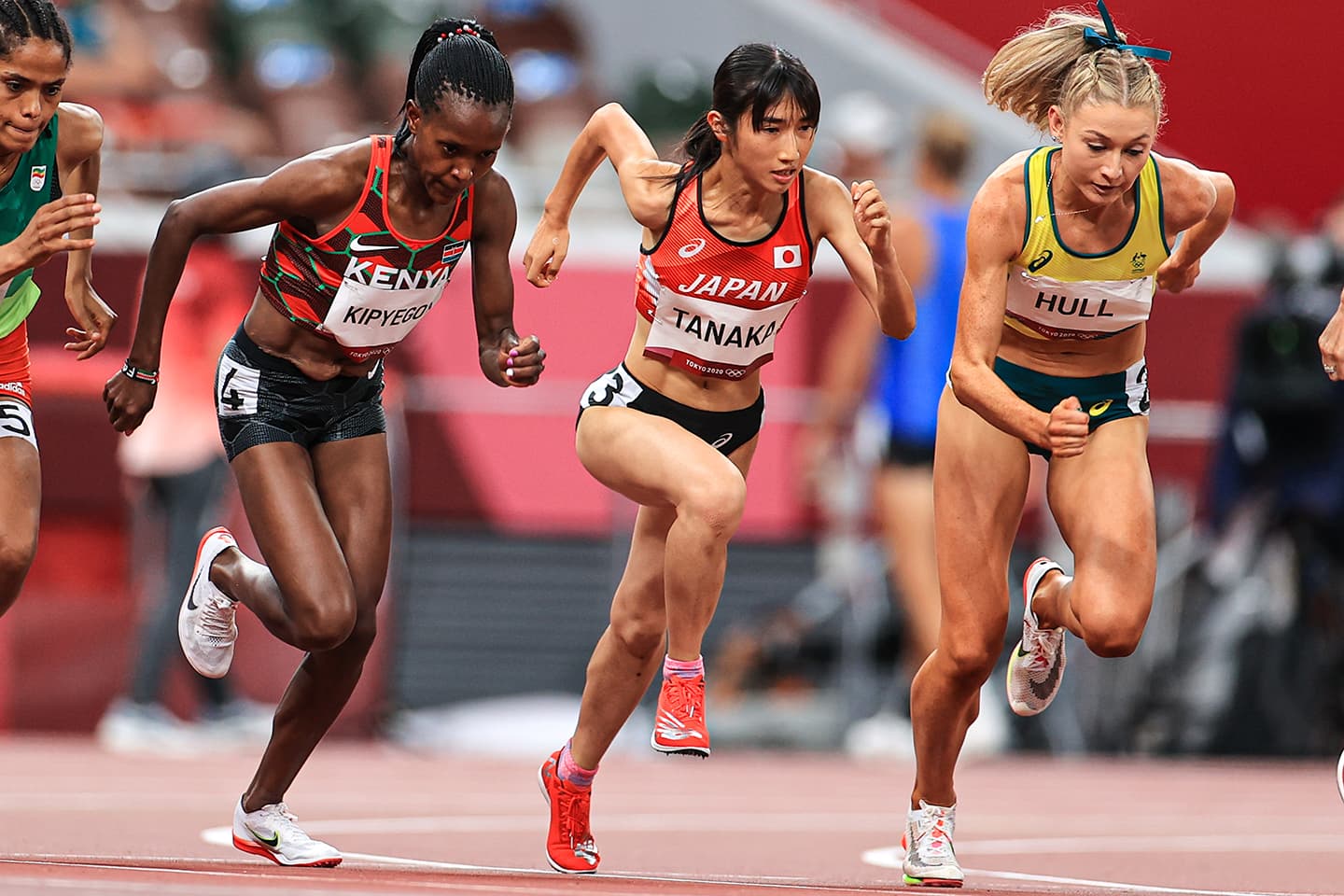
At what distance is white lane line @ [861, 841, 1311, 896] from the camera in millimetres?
6098

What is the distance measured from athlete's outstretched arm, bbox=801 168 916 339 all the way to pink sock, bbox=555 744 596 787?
1.70 metres

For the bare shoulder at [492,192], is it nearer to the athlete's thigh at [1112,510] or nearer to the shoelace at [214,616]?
the shoelace at [214,616]

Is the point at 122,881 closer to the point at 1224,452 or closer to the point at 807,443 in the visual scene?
the point at 807,443

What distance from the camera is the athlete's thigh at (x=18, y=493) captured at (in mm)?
5801

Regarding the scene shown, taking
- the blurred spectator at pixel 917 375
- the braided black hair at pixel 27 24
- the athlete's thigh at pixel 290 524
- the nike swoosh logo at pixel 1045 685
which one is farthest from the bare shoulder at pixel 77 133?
the blurred spectator at pixel 917 375

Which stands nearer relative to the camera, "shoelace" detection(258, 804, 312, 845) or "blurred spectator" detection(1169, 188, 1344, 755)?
"shoelace" detection(258, 804, 312, 845)

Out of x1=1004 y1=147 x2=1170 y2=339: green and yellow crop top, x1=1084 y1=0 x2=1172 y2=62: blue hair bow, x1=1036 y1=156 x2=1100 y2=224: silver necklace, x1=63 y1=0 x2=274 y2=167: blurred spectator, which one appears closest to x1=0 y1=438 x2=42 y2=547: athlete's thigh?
x1=1004 y1=147 x2=1170 y2=339: green and yellow crop top

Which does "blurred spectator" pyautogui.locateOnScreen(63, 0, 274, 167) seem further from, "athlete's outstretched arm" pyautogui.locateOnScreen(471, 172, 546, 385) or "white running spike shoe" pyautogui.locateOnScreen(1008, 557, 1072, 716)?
"white running spike shoe" pyautogui.locateOnScreen(1008, 557, 1072, 716)

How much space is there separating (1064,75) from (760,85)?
2.88 ft

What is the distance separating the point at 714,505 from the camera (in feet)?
19.8

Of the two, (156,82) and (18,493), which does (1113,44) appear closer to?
(18,493)

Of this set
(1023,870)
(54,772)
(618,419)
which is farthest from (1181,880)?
(54,772)

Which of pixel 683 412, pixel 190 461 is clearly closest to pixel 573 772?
pixel 683 412

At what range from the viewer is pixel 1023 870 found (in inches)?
268
